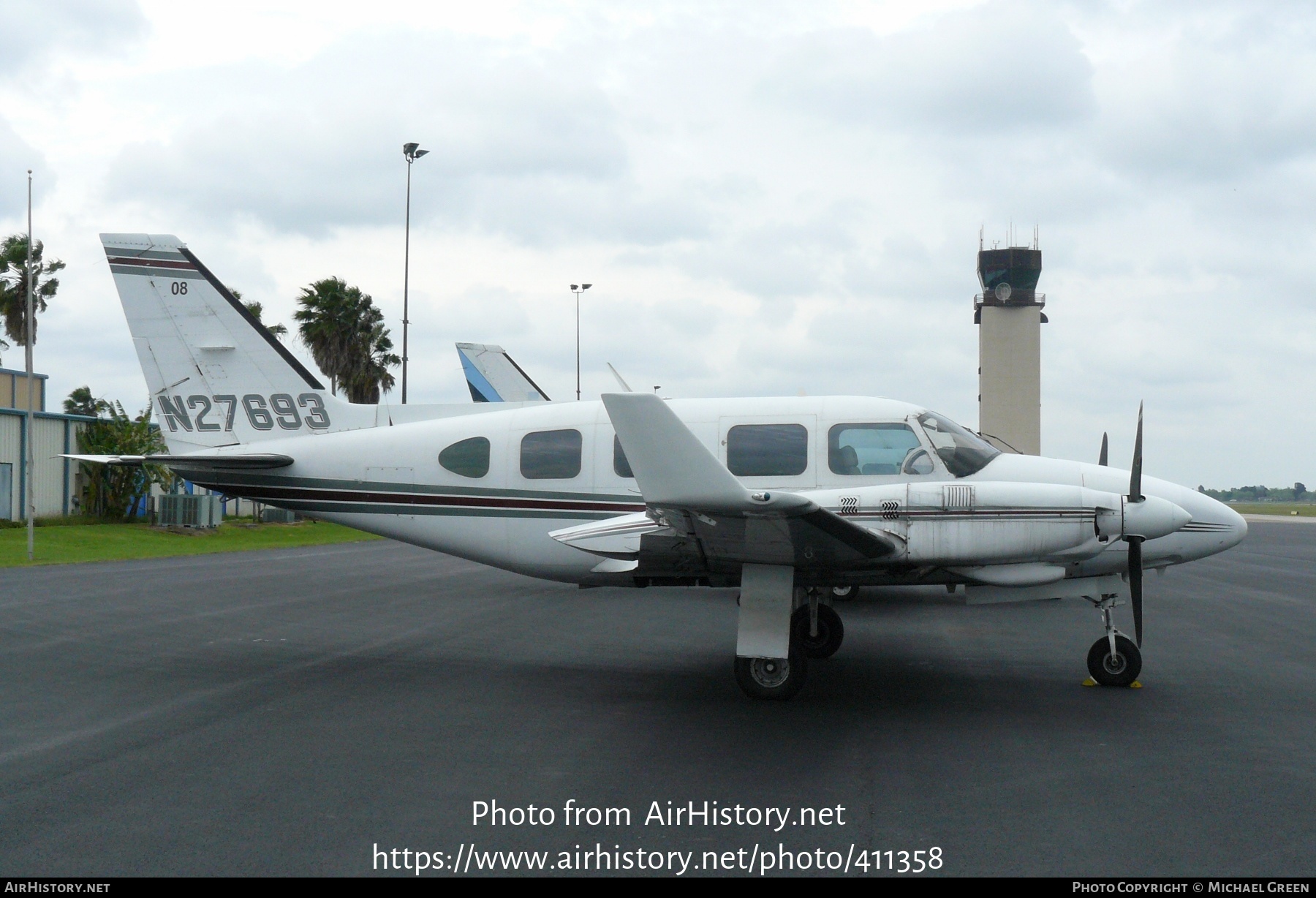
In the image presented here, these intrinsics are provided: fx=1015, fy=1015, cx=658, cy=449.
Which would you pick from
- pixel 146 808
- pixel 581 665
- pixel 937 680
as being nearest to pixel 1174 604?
pixel 937 680

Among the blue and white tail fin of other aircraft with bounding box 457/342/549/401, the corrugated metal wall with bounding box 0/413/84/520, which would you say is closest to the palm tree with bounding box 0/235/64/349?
the corrugated metal wall with bounding box 0/413/84/520

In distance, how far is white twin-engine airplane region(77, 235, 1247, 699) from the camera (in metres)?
8.16

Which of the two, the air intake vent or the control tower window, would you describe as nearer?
the air intake vent

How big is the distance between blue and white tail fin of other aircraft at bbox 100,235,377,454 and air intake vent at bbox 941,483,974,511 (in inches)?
250

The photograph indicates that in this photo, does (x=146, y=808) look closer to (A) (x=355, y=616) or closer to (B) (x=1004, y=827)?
(B) (x=1004, y=827)

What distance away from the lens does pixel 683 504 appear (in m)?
7.32

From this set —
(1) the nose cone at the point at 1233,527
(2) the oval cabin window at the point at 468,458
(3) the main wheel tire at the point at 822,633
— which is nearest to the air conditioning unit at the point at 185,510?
(2) the oval cabin window at the point at 468,458

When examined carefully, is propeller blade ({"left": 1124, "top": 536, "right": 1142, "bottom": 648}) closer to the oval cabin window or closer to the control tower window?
the control tower window

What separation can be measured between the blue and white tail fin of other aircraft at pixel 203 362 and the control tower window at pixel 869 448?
5183 mm

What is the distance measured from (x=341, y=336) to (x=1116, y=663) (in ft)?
135

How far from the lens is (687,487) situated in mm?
7262

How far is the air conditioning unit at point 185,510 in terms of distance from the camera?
121 feet

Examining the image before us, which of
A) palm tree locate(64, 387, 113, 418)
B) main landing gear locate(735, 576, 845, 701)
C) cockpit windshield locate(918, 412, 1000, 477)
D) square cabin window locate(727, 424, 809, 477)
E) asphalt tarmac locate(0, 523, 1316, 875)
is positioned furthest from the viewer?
palm tree locate(64, 387, 113, 418)

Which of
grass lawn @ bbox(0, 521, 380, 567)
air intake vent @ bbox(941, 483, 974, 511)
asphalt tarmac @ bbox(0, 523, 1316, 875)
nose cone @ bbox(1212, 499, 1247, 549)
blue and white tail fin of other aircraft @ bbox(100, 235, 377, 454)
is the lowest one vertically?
grass lawn @ bbox(0, 521, 380, 567)
